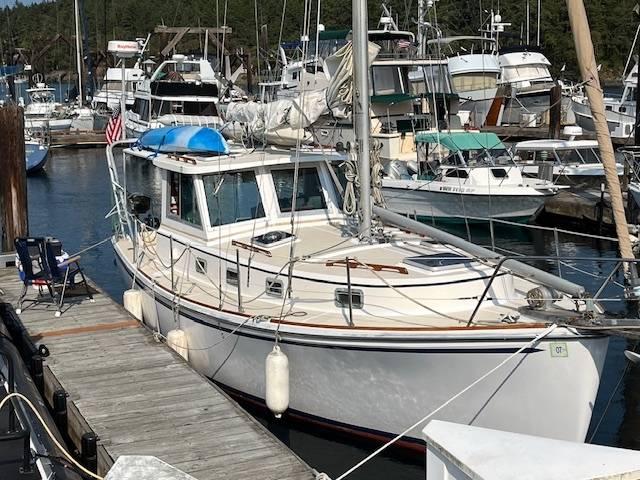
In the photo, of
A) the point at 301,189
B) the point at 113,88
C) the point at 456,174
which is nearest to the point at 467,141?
the point at 456,174

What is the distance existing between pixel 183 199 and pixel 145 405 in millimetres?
3917

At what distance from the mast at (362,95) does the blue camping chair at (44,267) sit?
178 inches

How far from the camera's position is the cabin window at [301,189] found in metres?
12.2

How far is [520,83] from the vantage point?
149ft

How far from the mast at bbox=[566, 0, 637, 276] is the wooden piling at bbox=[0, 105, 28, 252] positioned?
1126 centimetres

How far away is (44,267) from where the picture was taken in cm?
1241

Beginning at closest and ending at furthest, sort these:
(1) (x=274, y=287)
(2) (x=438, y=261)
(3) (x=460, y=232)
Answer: (2) (x=438, y=261), (1) (x=274, y=287), (3) (x=460, y=232)

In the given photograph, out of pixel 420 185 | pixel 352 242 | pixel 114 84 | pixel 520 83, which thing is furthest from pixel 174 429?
pixel 114 84

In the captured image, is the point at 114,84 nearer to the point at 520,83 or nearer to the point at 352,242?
the point at 520,83

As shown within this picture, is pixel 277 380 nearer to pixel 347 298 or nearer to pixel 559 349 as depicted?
pixel 347 298

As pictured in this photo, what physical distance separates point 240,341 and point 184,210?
2.69 meters

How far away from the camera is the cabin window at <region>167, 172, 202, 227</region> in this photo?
12.1 metres

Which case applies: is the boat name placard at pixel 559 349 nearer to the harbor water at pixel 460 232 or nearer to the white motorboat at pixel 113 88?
the harbor water at pixel 460 232

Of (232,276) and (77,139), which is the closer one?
(232,276)
